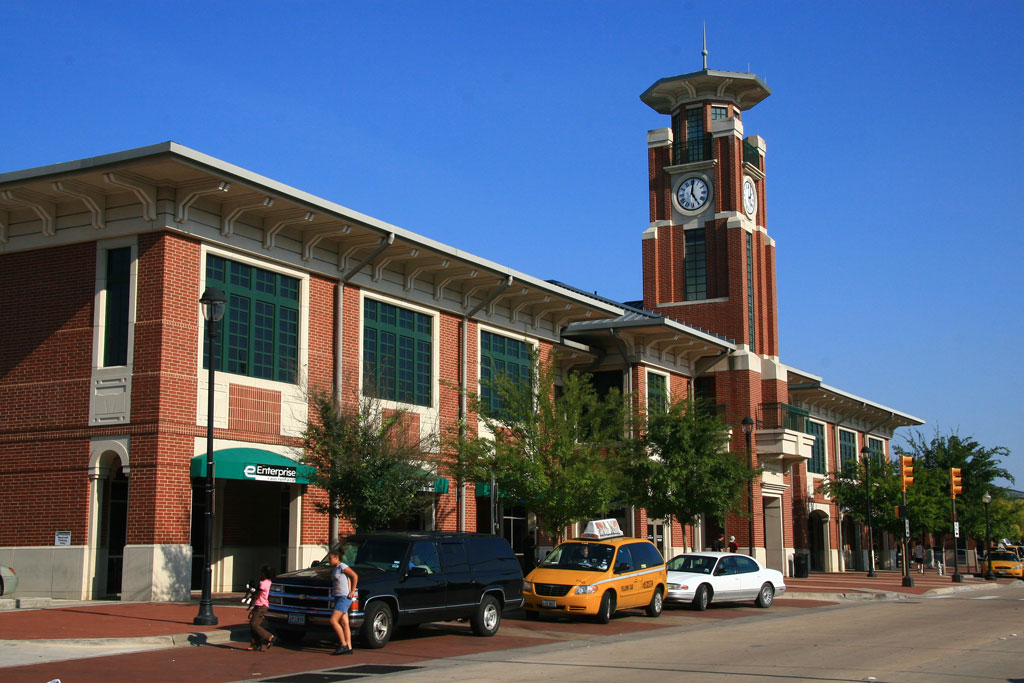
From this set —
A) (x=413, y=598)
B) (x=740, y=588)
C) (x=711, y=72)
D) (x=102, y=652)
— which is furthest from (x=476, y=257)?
(x=711, y=72)

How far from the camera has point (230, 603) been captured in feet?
70.8

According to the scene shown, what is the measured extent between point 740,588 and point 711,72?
28518 millimetres

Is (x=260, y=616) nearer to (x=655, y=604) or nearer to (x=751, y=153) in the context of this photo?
(x=655, y=604)

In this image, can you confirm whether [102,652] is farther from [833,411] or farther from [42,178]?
[833,411]

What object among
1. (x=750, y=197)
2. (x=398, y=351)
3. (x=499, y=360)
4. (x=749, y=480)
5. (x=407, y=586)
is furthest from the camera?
(x=750, y=197)

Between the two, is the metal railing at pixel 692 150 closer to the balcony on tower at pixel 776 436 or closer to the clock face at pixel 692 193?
the clock face at pixel 692 193

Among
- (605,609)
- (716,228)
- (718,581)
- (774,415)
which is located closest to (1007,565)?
(774,415)

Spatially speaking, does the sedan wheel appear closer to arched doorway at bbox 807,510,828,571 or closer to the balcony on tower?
the balcony on tower

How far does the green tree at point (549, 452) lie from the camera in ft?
82.1

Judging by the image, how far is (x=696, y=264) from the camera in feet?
157

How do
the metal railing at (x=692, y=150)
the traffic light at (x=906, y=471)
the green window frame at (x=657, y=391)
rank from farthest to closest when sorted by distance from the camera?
the metal railing at (x=692, y=150) → the traffic light at (x=906, y=471) → the green window frame at (x=657, y=391)

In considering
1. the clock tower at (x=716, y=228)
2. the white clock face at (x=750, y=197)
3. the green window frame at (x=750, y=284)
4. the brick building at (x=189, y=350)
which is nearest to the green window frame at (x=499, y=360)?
the brick building at (x=189, y=350)

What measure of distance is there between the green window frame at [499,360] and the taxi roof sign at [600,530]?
7.42 m

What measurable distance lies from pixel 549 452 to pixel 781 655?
10.5 m
